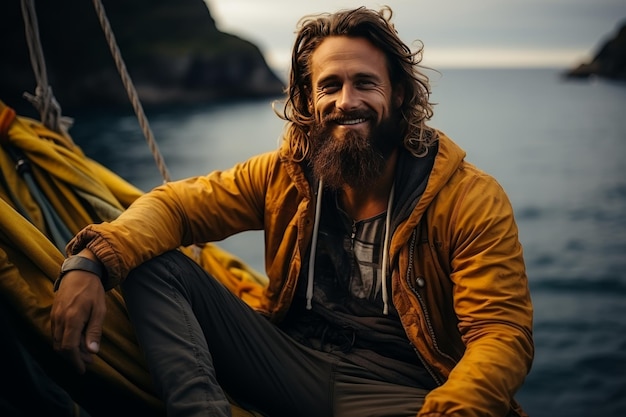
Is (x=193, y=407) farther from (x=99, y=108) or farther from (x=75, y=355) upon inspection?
(x=99, y=108)

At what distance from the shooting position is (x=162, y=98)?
5347 centimetres

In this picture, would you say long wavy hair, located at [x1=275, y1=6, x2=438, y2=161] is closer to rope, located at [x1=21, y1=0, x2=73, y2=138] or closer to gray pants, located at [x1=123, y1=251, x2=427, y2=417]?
gray pants, located at [x1=123, y1=251, x2=427, y2=417]

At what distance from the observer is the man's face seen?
245cm

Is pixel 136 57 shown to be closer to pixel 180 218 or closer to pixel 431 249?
pixel 180 218

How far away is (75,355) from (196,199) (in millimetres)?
829

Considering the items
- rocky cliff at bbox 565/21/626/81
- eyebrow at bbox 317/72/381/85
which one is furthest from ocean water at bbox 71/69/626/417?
rocky cliff at bbox 565/21/626/81

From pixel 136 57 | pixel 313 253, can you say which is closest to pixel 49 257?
pixel 313 253

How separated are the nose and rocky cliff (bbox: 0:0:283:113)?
1545 inches

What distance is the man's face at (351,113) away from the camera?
2.45 metres

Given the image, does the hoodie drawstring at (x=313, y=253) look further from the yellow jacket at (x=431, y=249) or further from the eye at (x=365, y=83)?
the eye at (x=365, y=83)

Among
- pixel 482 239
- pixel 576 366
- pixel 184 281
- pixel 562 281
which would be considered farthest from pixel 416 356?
pixel 562 281

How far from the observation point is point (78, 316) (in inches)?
78.0

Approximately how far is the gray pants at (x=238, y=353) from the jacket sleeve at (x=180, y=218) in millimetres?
82

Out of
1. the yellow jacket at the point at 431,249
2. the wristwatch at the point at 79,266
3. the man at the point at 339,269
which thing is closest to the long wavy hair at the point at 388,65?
the man at the point at 339,269
